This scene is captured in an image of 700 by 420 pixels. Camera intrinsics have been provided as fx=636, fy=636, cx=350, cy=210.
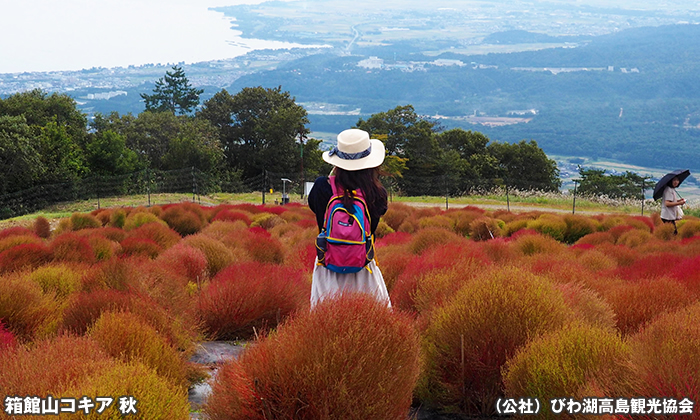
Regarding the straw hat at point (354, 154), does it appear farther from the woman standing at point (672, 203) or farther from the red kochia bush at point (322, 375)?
the woman standing at point (672, 203)

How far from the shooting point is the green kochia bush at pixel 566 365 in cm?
336

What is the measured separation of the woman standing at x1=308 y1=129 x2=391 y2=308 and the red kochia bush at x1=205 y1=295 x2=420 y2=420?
1.27 meters

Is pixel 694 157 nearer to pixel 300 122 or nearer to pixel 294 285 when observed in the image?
pixel 300 122

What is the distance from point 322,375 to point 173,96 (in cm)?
10257

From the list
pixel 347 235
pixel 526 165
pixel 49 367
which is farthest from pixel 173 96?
pixel 49 367

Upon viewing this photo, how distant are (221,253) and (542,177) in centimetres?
6621

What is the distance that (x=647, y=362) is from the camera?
10.1 ft

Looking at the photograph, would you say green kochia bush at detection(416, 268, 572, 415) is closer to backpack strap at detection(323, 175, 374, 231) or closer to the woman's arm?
backpack strap at detection(323, 175, 374, 231)

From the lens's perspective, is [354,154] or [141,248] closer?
[354,154]

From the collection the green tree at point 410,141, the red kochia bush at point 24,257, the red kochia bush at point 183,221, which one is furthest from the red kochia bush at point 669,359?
the green tree at point 410,141

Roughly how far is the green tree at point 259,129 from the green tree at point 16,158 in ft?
87.2

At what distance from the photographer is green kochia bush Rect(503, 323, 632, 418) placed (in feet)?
11.0

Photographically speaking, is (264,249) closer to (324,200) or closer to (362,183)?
(324,200)

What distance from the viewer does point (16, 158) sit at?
121 ft
